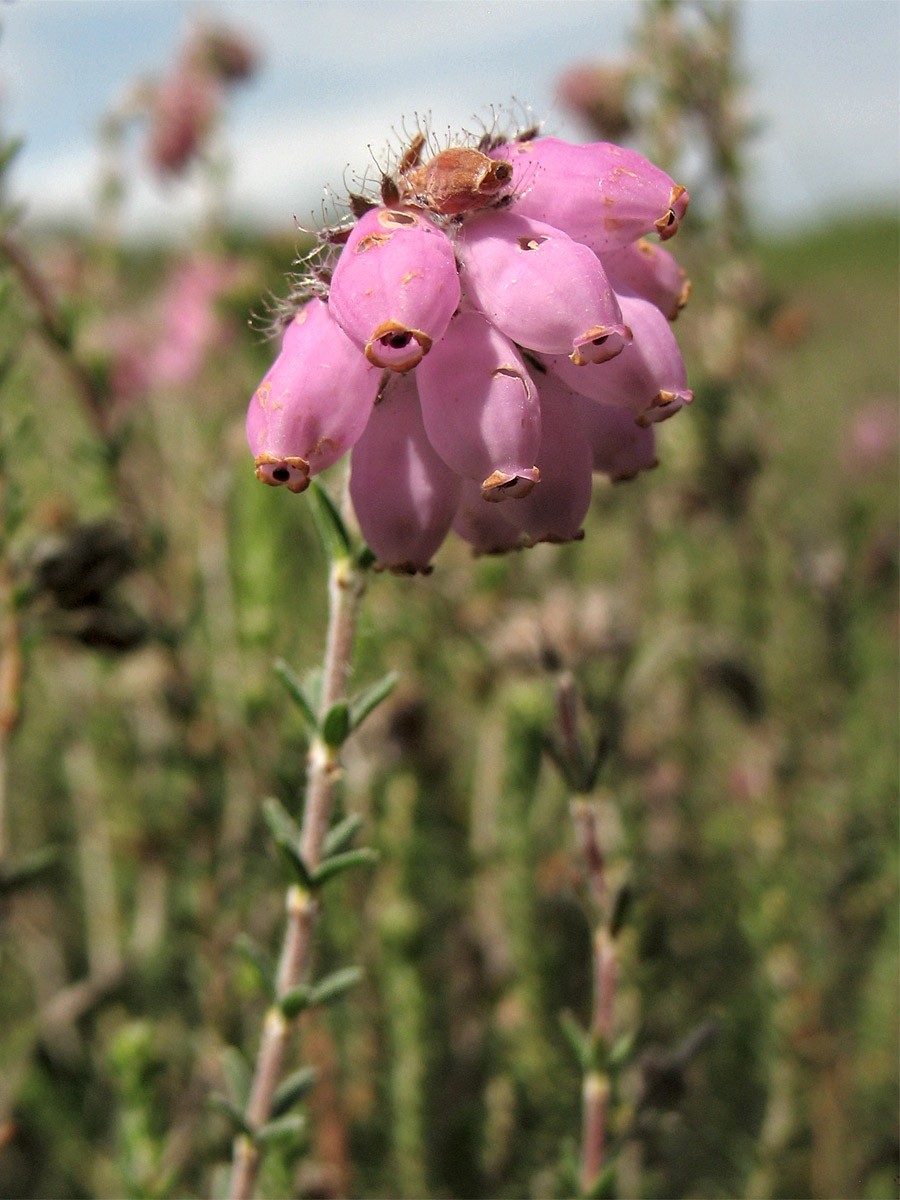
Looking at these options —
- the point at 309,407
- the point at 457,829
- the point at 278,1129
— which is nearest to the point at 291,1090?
the point at 278,1129

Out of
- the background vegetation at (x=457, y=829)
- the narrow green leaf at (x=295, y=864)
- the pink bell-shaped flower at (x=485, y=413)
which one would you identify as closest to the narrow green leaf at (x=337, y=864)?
the narrow green leaf at (x=295, y=864)

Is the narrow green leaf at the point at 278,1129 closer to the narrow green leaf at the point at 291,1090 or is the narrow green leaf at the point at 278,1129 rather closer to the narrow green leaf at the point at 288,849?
the narrow green leaf at the point at 291,1090

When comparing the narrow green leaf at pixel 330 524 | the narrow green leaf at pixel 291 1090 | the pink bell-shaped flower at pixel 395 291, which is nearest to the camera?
the pink bell-shaped flower at pixel 395 291

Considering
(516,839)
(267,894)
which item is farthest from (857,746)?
(267,894)

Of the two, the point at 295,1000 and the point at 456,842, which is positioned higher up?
the point at 295,1000

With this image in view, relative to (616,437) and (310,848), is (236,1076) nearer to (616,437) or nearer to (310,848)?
(310,848)

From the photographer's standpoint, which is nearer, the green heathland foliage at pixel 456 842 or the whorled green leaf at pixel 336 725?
the whorled green leaf at pixel 336 725

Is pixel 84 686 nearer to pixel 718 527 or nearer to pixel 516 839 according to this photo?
pixel 516 839
